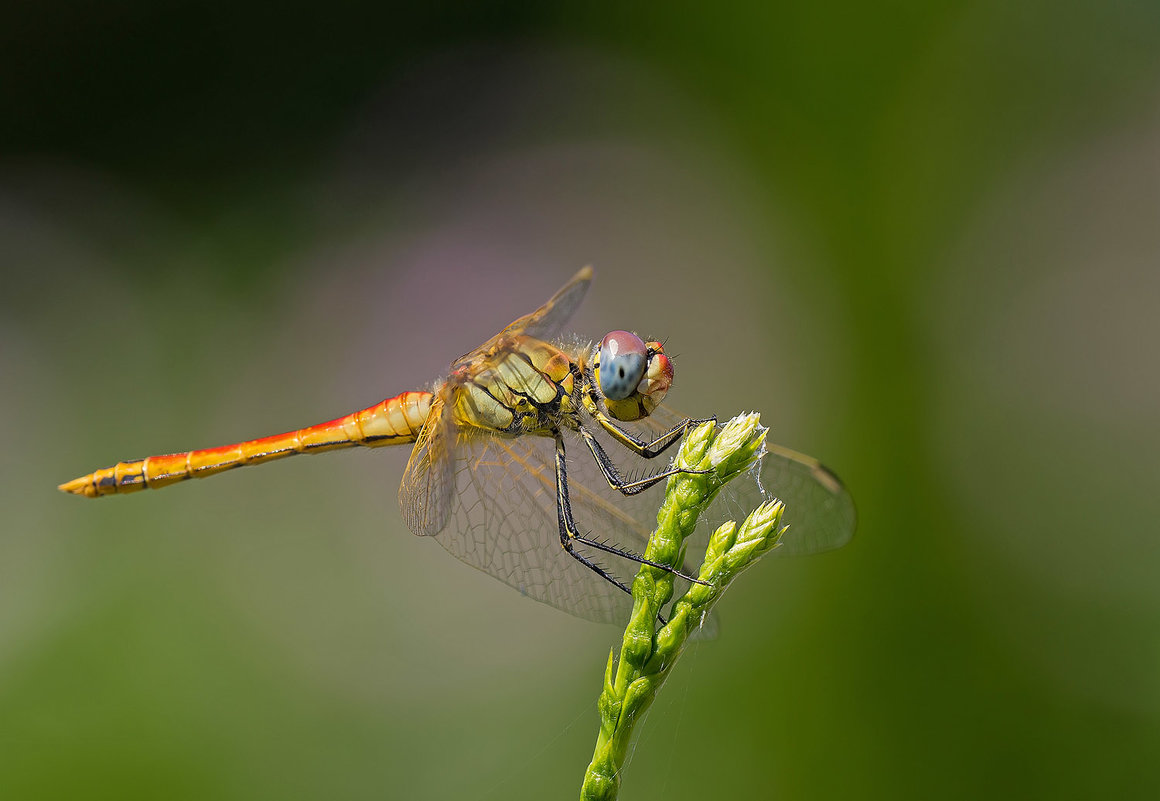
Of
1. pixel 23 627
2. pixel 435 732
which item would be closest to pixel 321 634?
pixel 435 732

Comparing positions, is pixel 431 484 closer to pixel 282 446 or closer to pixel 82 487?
pixel 282 446

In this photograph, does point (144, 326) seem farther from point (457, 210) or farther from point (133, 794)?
point (133, 794)

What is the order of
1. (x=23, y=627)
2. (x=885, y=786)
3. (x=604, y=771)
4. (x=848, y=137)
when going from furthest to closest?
(x=848, y=137), (x=23, y=627), (x=885, y=786), (x=604, y=771)

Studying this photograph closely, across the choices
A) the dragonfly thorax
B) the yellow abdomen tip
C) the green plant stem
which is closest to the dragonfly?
the dragonfly thorax

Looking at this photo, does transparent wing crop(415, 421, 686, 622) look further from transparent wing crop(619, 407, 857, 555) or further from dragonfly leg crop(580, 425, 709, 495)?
transparent wing crop(619, 407, 857, 555)

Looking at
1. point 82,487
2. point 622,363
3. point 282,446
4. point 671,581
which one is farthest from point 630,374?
point 82,487

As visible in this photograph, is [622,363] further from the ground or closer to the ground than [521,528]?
further from the ground
